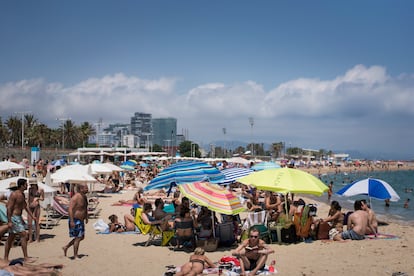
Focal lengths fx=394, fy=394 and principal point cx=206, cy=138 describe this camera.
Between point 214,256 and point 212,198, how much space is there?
1.11 metres

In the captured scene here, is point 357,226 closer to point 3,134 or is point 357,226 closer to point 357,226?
point 357,226

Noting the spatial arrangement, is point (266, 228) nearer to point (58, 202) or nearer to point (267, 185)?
point (267, 185)

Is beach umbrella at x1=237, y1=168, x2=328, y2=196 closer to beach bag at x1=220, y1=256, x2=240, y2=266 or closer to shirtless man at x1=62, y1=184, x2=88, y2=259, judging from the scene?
beach bag at x1=220, y1=256, x2=240, y2=266

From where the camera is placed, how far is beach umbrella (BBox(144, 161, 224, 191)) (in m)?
9.04

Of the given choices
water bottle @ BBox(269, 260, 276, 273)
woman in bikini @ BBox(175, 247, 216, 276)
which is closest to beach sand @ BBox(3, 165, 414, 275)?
water bottle @ BBox(269, 260, 276, 273)

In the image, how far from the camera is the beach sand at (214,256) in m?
6.60

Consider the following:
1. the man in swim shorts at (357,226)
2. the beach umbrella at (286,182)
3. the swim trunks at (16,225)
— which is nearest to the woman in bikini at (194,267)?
the beach umbrella at (286,182)

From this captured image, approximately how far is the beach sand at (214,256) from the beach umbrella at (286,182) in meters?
1.23

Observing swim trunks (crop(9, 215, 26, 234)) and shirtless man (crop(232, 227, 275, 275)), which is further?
swim trunks (crop(9, 215, 26, 234))

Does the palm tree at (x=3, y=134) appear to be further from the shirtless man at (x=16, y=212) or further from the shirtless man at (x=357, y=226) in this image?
the shirtless man at (x=357, y=226)

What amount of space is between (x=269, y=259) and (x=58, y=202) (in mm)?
6672

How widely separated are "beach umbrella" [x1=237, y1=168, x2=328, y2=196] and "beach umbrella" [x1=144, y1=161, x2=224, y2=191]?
1138mm

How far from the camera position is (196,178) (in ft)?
30.5

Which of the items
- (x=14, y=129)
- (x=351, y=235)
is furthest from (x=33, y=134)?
(x=351, y=235)
